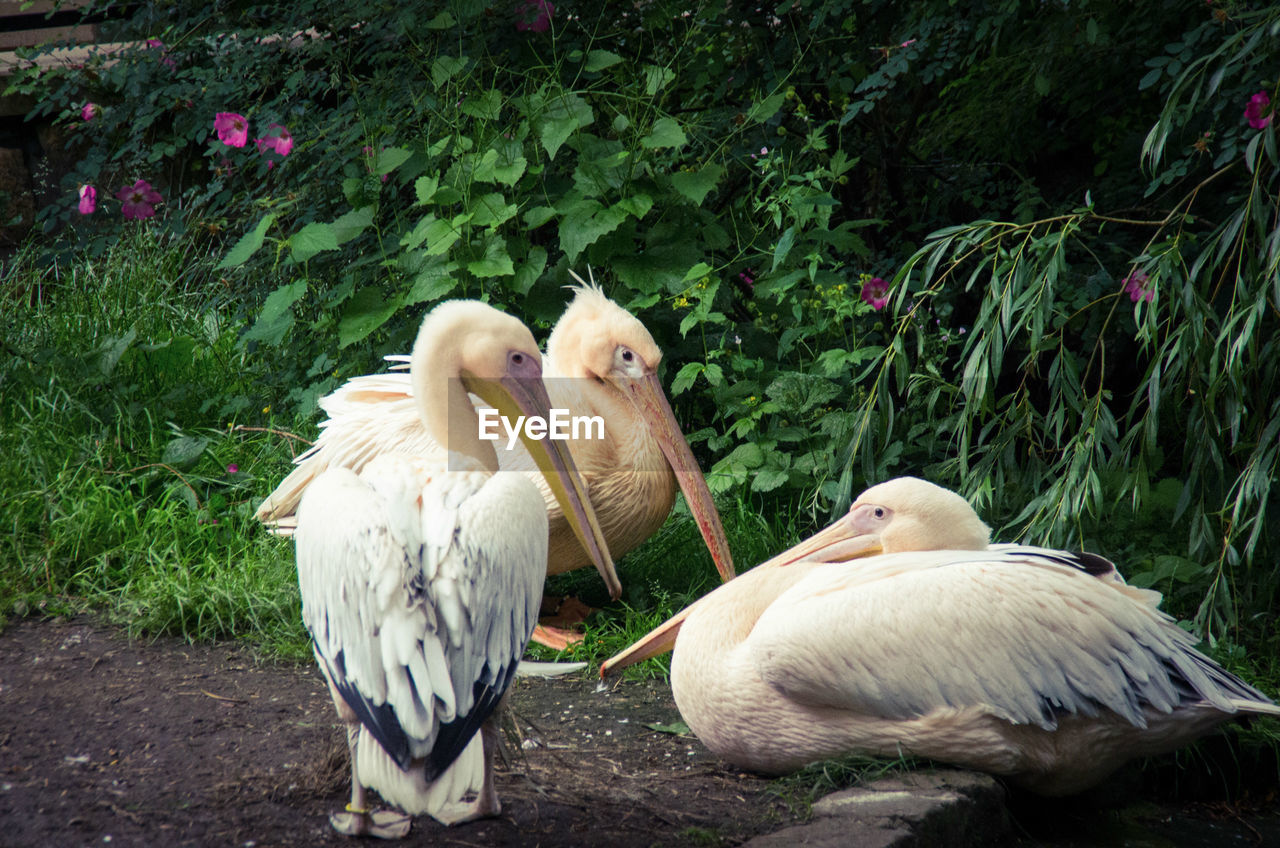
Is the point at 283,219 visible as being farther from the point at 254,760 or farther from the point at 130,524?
the point at 254,760

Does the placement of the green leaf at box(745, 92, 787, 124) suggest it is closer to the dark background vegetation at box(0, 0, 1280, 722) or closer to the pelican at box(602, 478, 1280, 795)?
the dark background vegetation at box(0, 0, 1280, 722)

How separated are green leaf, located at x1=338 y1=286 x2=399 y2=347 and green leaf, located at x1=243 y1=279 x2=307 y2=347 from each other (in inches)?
7.6

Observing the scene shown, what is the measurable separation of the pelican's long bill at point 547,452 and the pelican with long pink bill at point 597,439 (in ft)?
1.05

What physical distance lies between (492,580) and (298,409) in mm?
2451

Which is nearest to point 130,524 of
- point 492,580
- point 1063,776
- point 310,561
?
point 310,561

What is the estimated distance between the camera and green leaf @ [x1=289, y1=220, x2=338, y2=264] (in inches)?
159

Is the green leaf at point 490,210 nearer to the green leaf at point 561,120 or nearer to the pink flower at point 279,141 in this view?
the green leaf at point 561,120

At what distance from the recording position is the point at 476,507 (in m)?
2.21

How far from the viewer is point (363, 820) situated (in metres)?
2.13

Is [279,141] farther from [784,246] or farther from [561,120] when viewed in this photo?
[784,246]

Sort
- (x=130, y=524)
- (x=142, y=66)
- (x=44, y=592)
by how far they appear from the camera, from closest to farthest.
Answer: (x=44, y=592)
(x=130, y=524)
(x=142, y=66)

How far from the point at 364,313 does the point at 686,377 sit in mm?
1245

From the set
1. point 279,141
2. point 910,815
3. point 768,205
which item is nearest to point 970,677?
point 910,815

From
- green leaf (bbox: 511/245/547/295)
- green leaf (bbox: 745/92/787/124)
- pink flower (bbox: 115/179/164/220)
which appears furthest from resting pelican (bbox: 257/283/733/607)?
pink flower (bbox: 115/179/164/220)
